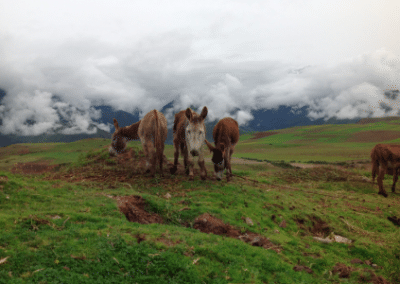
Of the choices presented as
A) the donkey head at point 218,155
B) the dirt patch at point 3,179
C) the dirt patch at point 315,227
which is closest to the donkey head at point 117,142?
the donkey head at point 218,155

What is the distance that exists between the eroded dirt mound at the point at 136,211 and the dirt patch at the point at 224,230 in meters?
1.37

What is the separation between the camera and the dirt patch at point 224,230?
21.5 feet

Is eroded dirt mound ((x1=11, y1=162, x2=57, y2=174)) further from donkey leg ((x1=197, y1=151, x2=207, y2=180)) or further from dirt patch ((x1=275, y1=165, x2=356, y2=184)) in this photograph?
dirt patch ((x1=275, y1=165, x2=356, y2=184))

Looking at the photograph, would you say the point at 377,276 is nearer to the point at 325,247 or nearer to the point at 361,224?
the point at 325,247

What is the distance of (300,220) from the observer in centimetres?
926

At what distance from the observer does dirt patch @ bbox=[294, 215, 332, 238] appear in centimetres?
876

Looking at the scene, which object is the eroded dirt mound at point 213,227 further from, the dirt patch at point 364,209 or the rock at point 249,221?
the dirt patch at point 364,209

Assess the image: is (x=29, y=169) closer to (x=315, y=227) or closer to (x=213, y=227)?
(x=213, y=227)

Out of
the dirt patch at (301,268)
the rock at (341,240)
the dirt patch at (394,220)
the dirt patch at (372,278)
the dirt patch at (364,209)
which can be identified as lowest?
the dirt patch at (394,220)

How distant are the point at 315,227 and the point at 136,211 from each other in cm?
726

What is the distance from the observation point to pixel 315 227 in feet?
29.9

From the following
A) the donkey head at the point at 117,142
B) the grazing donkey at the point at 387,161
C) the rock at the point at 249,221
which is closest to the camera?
the rock at the point at 249,221

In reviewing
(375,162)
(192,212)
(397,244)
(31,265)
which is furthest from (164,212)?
(375,162)

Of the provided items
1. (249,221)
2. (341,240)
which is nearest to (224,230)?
(249,221)
